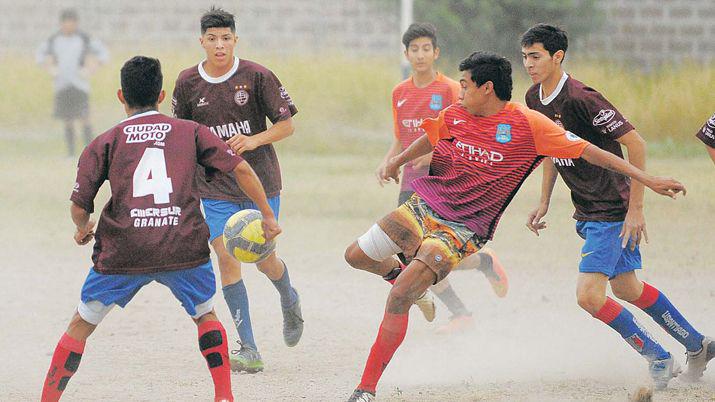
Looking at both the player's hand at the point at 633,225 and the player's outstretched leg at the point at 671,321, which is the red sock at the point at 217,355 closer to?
the player's hand at the point at 633,225

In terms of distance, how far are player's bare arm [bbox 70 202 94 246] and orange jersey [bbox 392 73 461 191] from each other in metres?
3.47

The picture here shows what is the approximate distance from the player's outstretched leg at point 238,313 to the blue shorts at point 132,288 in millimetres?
1339

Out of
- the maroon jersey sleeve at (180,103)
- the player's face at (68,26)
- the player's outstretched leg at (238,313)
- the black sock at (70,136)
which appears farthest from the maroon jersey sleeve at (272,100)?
the player's face at (68,26)

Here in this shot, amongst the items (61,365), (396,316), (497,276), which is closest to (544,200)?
(396,316)

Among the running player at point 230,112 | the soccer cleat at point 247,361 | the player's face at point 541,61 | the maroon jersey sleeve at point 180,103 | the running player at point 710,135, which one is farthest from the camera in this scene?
the maroon jersey sleeve at point 180,103

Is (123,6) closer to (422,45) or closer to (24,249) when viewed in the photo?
(24,249)

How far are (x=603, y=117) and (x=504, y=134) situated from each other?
63cm

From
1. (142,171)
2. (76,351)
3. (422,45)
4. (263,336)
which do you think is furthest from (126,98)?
(422,45)

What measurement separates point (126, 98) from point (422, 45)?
349cm

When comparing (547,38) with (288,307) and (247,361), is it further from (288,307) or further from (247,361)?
(247,361)

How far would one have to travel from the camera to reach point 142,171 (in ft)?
17.1

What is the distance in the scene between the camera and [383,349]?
5.59 m

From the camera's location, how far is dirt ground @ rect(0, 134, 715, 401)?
6324 millimetres

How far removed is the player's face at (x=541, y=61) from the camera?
609cm
